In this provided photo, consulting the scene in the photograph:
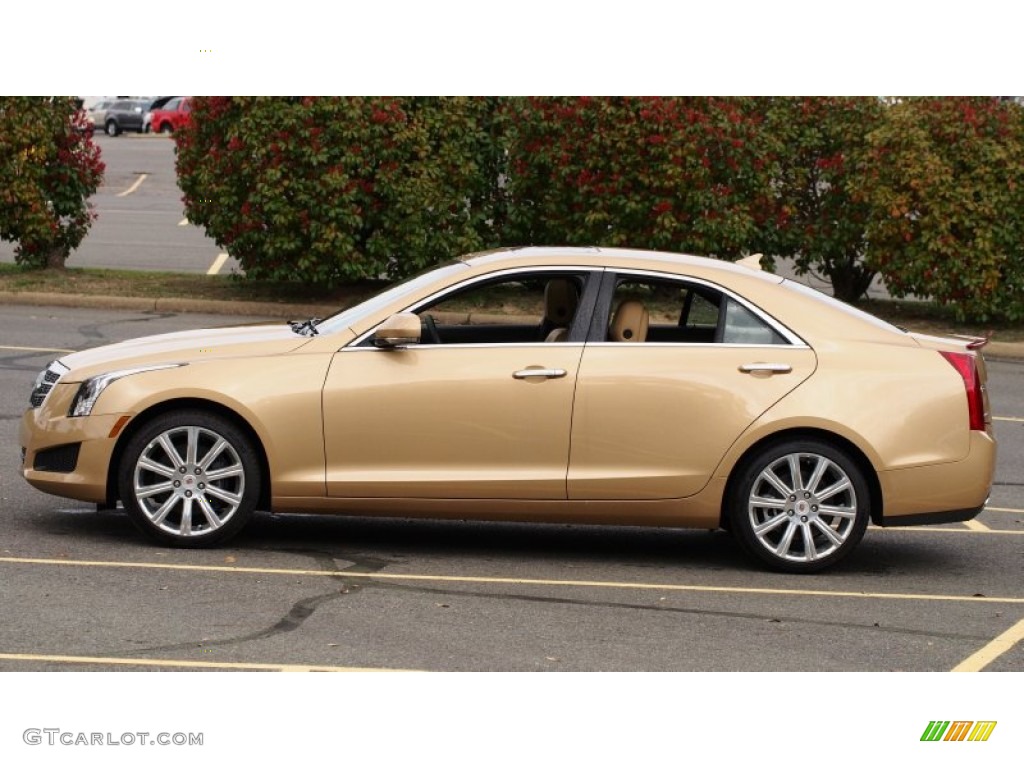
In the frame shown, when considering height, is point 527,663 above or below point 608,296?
below

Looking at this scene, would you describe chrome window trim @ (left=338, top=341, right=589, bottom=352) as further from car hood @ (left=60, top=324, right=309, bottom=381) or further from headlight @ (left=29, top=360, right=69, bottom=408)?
headlight @ (left=29, top=360, right=69, bottom=408)

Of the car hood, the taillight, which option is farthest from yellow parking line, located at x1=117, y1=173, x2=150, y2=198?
the taillight

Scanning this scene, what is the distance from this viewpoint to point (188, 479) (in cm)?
832

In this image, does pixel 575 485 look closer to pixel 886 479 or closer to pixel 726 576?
pixel 726 576

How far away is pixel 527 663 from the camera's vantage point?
264 inches

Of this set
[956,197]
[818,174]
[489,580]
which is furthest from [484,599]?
[818,174]

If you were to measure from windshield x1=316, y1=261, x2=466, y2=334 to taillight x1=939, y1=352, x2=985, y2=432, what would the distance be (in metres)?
2.55

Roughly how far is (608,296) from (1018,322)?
11.9 metres

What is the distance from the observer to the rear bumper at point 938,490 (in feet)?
27.5

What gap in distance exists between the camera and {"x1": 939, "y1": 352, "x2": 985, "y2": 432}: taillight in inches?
332

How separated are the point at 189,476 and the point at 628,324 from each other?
7.64ft

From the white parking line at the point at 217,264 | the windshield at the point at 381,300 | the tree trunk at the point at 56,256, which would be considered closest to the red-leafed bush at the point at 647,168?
the white parking line at the point at 217,264

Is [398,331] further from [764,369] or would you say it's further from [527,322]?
[764,369]

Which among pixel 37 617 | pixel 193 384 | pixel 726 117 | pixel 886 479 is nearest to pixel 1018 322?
pixel 726 117
